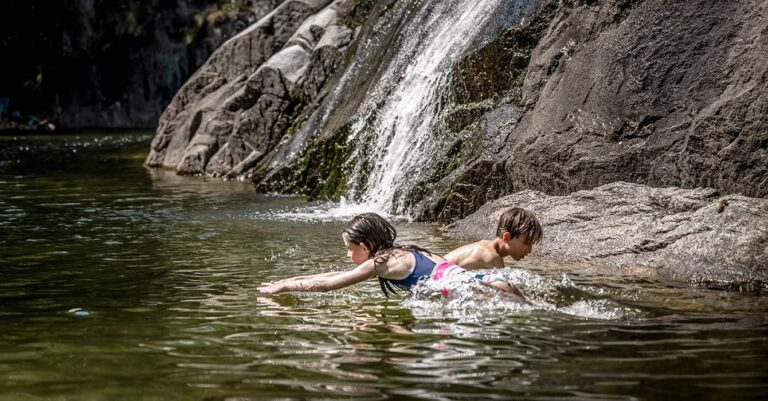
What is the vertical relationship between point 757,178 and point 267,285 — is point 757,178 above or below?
above

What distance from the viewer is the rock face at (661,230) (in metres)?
9.12

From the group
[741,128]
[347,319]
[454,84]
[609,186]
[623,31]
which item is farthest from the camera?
[454,84]

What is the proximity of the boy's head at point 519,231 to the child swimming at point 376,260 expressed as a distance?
696 millimetres

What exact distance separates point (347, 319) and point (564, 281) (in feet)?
6.48

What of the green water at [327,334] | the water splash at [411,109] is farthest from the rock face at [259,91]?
the green water at [327,334]

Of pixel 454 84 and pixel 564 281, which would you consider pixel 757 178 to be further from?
pixel 454 84

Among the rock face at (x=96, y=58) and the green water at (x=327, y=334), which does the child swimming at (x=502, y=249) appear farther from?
the rock face at (x=96, y=58)

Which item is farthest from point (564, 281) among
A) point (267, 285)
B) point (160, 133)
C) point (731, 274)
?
point (160, 133)

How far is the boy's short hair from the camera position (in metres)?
8.31

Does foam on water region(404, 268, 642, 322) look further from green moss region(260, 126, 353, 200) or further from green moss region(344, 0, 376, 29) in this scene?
green moss region(344, 0, 376, 29)

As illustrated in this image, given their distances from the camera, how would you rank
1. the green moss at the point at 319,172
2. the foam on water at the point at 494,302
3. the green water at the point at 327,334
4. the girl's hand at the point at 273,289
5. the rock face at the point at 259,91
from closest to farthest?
the green water at the point at 327,334, the foam on water at the point at 494,302, the girl's hand at the point at 273,289, the green moss at the point at 319,172, the rock face at the point at 259,91

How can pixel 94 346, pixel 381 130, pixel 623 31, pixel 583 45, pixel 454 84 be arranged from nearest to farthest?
pixel 94 346 < pixel 623 31 < pixel 583 45 < pixel 454 84 < pixel 381 130

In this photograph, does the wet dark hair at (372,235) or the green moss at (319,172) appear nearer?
the wet dark hair at (372,235)

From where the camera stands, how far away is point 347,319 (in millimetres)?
7668
